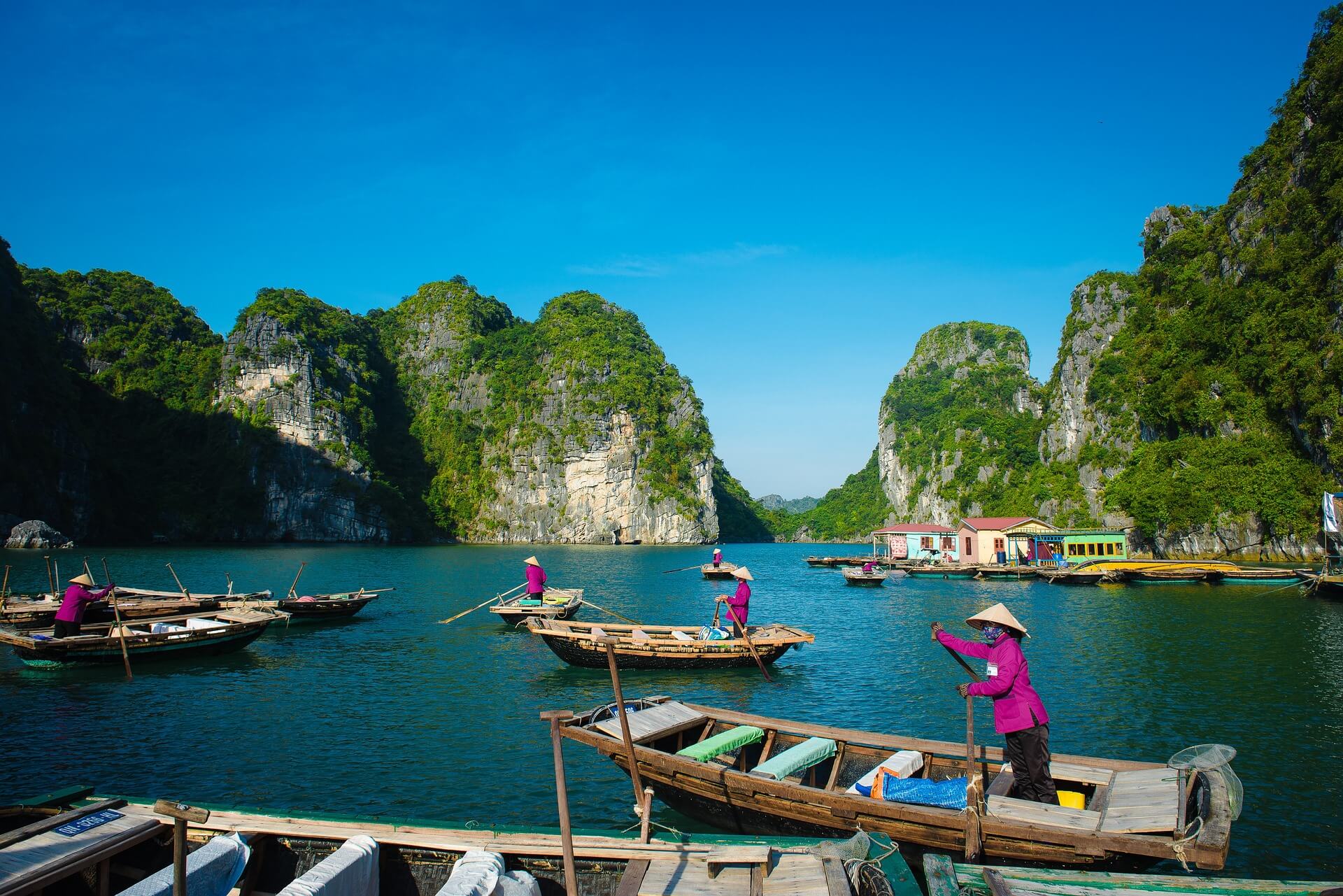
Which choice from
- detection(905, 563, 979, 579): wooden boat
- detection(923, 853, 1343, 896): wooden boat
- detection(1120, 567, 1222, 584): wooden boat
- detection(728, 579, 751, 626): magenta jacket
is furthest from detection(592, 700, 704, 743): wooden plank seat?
detection(905, 563, 979, 579): wooden boat

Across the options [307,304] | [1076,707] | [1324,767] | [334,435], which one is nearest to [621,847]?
[1324,767]

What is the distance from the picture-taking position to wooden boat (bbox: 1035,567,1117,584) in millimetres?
41625

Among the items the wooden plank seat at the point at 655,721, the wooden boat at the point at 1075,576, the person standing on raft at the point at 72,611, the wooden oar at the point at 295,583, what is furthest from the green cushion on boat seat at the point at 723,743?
the wooden boat at the point at 1075,576

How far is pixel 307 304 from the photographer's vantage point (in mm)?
117750

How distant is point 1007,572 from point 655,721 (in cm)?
4432

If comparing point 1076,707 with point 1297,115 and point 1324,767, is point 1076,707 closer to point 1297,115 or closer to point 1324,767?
point 1324,767

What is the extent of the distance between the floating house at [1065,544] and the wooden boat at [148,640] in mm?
47339

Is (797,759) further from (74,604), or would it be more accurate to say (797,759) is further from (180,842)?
(74,604)

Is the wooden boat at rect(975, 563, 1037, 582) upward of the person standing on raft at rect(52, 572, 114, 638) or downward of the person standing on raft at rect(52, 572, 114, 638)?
downward

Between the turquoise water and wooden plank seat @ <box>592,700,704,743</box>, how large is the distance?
3.72 ft

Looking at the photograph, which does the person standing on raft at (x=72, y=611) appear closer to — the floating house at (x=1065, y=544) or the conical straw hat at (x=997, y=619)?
the conical straw hat at (x=997, y=619)

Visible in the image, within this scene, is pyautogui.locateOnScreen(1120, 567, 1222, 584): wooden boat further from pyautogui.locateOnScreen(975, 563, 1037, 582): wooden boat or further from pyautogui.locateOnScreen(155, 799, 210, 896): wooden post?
pyautogui.locateOnScreen(155, 799, 210, 896): wooden post

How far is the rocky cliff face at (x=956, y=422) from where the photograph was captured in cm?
10512

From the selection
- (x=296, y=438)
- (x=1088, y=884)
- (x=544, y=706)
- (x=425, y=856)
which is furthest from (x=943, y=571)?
(x=296, y=438)
